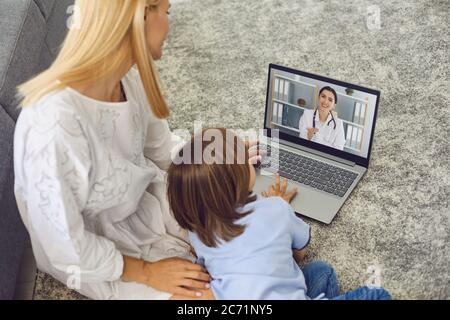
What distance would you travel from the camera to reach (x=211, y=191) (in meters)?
1.08

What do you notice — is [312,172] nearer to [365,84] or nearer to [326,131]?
[326,131]

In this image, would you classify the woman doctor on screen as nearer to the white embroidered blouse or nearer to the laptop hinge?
the laptop hinge

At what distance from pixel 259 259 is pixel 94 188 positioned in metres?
0.33

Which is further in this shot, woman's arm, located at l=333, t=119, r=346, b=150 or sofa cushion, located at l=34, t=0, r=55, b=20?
sofa cushion, located at l=34, t=0, r=55, b=20

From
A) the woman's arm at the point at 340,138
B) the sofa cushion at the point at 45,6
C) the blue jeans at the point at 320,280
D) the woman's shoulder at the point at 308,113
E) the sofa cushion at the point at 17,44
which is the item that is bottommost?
the blue jeans at the point at 320,280

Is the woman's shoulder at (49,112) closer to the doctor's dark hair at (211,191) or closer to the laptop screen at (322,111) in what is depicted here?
the doctor's dark hair at (211,191)

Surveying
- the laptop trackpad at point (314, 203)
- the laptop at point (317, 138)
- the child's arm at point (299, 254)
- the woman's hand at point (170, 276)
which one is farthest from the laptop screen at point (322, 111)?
the woman's hand at point (170, 276)

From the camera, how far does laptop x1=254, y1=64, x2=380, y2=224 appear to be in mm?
1371

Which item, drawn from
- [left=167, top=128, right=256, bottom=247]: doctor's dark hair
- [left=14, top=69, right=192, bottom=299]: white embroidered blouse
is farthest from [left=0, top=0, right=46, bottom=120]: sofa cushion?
[left=167, top=128, right=256, bottom=247]: doctor's dark hair

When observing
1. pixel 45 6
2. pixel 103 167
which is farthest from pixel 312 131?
pixel 45 6

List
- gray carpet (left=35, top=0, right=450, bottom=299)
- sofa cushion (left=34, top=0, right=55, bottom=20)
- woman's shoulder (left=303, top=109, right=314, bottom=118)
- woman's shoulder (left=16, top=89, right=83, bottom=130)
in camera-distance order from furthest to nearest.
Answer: sofa cushion (left=34, top=0, right=55, bottom=20)
woman's shoulder (left=303, top=109, right=314, bottom=118)
gray carpet (left=35, top=0, right=450, bottom=299)
woman's shoulder (left=16, top=89, right=83, bottom=130)

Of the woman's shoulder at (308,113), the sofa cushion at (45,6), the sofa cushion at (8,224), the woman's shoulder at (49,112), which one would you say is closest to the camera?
the woman's shoulder at (49,112)

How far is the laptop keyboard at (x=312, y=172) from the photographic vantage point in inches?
56.4

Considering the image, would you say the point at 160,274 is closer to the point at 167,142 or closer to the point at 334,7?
the point at 167,142
